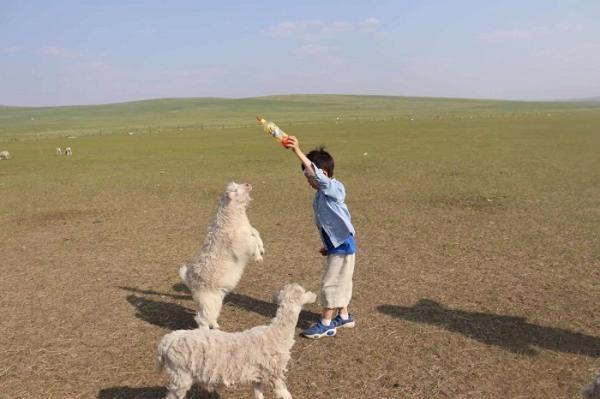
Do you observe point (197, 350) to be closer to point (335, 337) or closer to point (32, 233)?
point (335, 337)

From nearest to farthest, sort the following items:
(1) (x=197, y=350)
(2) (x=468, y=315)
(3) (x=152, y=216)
A: (1) (x=197, y=350) < (2) (x=468, y=315) < (3) (x=152, y=216)

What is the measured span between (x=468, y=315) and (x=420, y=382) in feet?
6.75

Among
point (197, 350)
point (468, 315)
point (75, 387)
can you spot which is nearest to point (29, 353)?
point (75, 387)

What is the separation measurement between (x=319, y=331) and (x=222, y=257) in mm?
1724

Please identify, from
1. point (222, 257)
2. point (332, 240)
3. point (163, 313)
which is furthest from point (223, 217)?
point (163, 313)

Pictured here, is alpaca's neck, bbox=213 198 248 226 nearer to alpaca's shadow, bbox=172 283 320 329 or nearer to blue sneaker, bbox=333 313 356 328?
alpaca's shadow, bbox=172 283 320 329

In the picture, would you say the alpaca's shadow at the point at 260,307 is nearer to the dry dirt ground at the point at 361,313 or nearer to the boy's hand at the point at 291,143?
the dry dirt ground at the point at 361,313

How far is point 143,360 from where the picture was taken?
20.5 feet

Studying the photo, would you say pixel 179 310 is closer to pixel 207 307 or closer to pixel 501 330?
pixel 207 307

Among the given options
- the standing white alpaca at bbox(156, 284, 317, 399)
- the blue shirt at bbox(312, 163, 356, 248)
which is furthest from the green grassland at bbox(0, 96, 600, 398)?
the blue shirt at bbox(312, 163, 356, 248)

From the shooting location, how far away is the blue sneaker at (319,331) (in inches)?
263

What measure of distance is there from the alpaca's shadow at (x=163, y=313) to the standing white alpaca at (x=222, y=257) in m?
0.84

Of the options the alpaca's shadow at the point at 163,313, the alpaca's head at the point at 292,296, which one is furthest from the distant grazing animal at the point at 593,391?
the alpaca's shadow at the point at 163,313

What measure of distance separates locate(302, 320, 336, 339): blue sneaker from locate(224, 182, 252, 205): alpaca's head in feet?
7.01
